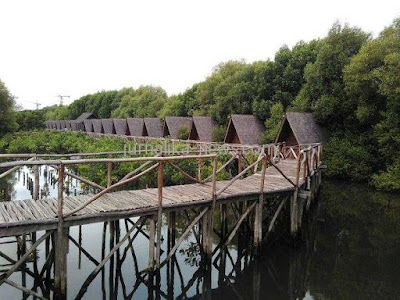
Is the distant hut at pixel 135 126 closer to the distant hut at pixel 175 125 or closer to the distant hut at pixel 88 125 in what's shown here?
the distant hut at pixel 175 125

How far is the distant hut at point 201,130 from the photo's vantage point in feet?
100.0

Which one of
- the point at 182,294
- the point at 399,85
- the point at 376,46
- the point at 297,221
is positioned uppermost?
the point at 376,46

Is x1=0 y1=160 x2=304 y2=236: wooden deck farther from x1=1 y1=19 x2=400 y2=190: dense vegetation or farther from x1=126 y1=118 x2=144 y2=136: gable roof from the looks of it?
x1=126 y1=118 x2=144 y2=136: gable roof

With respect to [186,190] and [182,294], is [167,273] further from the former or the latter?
[186,190]

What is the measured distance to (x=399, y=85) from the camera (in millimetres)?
Answer: 18750

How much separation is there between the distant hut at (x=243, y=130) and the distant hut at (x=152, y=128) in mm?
10919

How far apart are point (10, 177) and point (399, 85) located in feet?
77.7

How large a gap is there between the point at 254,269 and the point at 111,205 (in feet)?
14.5

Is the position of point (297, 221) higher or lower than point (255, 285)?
higher

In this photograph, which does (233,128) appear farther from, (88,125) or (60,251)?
(88,125)

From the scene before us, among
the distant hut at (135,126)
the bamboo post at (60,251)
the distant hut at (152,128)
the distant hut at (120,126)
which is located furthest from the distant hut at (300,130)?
the distant hut at (120,126)

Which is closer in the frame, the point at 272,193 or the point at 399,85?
the point at 272,193

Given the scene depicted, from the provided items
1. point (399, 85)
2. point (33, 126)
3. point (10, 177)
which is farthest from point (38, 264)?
point (33, 126)

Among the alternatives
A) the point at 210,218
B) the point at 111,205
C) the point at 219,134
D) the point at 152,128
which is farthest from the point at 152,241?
the point at 152,128
